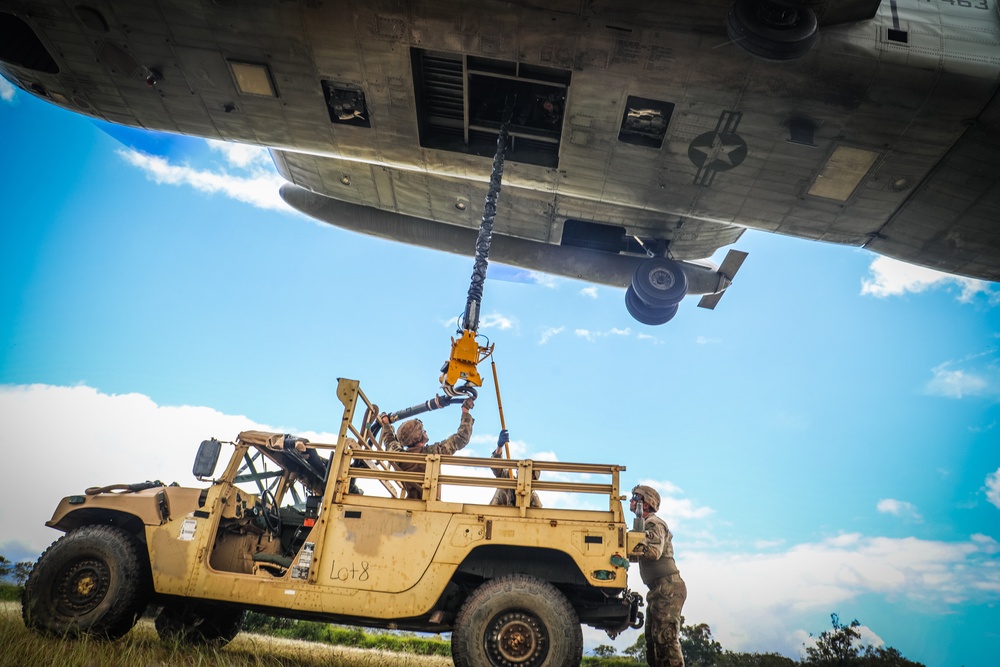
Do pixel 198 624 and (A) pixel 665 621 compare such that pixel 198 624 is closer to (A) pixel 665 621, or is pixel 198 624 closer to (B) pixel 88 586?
(B) pixel 88 586

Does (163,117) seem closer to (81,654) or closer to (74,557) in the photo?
(74,557)

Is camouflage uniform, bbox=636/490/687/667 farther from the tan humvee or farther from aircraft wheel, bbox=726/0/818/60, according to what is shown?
aircraft wheel, bbox=726/0/818/60

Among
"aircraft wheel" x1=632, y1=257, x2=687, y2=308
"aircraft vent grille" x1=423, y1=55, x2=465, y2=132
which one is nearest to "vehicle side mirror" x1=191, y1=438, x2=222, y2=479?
"aircraft vent grille" x1=423, y1=55, x2=465, y2=132

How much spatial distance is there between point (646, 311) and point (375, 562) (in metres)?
10.3

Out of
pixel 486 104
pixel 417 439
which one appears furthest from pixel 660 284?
pixel 417 439

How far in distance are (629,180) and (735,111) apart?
2335mm

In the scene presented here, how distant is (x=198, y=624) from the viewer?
19.4 ft

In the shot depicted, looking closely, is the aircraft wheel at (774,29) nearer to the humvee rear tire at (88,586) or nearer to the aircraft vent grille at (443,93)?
the aircraft vent grille at (443,93)

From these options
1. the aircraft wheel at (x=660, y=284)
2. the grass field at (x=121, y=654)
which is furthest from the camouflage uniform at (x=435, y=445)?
the aircraft wheel at (x=660, y=284)

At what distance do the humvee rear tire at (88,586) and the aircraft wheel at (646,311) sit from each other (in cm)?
1100

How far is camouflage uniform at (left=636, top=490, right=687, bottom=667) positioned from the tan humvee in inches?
39.4

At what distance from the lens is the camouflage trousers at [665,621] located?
18.2ft

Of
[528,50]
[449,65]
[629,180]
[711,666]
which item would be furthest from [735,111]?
[711,666]

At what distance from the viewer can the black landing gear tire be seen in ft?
19.2
